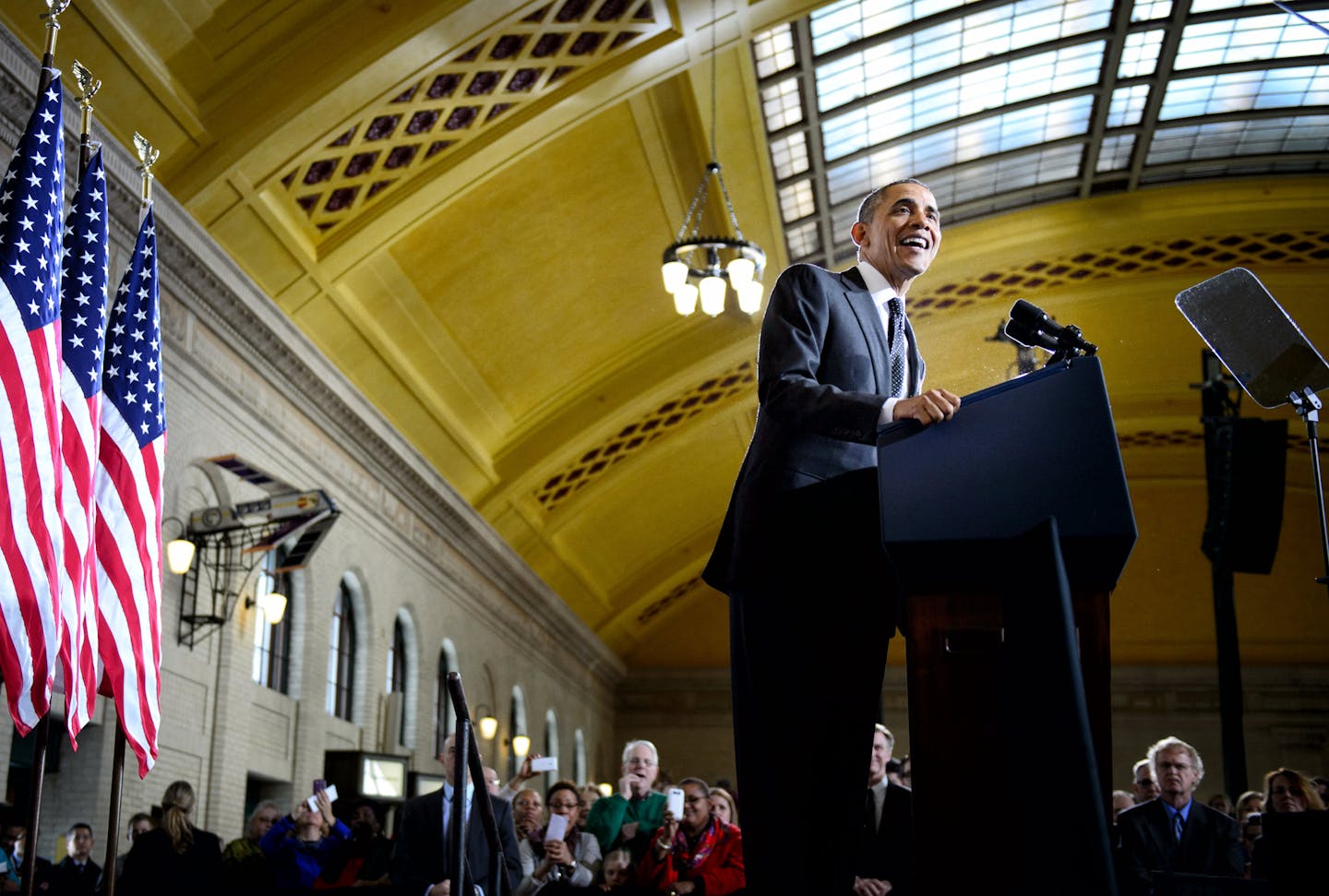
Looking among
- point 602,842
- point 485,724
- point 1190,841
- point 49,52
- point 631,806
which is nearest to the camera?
point 49,52

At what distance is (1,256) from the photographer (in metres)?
5.57

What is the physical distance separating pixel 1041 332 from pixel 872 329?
418 mm

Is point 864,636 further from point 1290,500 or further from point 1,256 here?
point 1290,500

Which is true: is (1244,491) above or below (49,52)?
below

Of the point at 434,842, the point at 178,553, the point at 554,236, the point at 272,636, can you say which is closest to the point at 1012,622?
the point at 434,842

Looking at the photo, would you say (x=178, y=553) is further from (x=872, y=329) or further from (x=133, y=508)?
(x=872, y=329)

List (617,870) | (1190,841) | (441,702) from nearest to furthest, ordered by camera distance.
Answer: (1190,841)
(617,870)
(441,702)

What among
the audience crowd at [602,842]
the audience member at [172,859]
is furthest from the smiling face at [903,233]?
the audience member at [172,859]

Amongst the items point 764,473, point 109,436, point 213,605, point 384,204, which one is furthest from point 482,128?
point 764,473

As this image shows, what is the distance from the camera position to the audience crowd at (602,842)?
713cm

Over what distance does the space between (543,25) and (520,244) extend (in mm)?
3664

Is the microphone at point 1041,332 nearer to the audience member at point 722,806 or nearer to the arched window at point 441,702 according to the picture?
the audience member at point 722,806

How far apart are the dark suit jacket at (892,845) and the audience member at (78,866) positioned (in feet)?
16.8

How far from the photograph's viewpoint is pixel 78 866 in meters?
9.84
